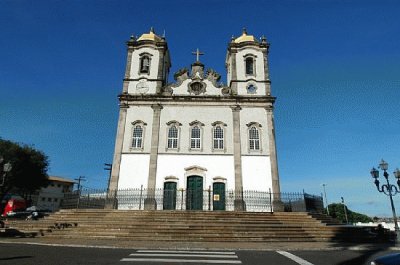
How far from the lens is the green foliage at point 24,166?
34.9 metres

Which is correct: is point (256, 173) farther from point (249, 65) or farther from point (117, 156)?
point (117, 156)

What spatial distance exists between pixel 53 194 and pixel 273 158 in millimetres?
64178

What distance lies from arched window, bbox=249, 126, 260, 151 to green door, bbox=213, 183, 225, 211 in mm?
4047

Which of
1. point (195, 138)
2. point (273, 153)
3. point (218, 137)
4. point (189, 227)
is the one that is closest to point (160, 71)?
point (195, 138)

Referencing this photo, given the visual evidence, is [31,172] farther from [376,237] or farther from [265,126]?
[376,237]

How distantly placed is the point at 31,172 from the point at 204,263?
120ft

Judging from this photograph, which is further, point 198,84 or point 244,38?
point 244,38

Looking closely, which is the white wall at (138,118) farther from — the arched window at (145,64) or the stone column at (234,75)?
the stone column at (234,75)

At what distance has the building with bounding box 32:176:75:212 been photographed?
66875 millimetres

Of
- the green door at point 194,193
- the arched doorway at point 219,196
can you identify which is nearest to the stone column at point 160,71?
the green door at point 194,193

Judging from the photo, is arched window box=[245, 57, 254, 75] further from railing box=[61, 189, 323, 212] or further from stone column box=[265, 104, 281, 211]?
railing box=[61, 189, 323, 212]

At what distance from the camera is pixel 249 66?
2725cm

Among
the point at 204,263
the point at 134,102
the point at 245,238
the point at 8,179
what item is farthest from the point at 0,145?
the point at 204,263

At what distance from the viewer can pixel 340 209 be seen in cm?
6800
